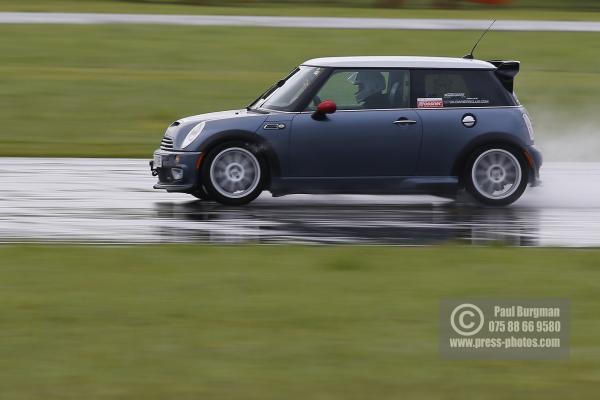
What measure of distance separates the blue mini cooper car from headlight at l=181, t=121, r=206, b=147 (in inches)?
0.5

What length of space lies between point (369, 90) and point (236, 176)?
5.37 feet

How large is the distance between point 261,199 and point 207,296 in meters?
5.33

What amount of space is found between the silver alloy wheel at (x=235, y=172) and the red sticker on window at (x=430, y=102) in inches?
71.1

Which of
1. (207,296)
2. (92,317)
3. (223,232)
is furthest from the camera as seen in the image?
(223,232)

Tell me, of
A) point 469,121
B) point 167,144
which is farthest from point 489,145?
point 167,144

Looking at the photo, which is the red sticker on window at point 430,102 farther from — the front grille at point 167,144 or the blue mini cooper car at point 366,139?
the front grille at point 167,144

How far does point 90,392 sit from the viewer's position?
18.9ft

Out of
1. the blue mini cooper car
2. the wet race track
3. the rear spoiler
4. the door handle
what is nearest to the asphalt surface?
the wet race track

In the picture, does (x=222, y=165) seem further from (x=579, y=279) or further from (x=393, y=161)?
(x=579, y=279)

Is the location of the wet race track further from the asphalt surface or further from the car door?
the asphalt surface

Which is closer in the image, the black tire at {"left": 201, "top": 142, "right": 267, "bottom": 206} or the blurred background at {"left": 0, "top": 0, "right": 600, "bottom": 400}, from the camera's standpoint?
the blurred background at {"left": 0, "top": 0, "right": 600, "bottom": 400}

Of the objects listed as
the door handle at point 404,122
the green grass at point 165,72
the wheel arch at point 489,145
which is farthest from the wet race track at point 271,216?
the green grass at point 165,72

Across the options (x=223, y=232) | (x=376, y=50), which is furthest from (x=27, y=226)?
(x=376, y=50)

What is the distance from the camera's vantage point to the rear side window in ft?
41.8
